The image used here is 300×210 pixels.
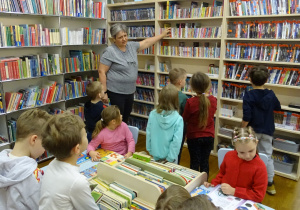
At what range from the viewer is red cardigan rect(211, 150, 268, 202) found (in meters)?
1.57

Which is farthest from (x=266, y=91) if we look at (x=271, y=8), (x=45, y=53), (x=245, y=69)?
(x=45, y=53)

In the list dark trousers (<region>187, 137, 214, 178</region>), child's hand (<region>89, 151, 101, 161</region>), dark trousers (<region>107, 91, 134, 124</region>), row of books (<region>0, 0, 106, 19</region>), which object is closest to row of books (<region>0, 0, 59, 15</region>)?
row of books (<region>0, 0, 106, 19</region>)

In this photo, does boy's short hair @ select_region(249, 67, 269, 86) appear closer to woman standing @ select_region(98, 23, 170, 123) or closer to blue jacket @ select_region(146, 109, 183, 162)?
blue jacket @ select_region(146, 109, 183, 162)

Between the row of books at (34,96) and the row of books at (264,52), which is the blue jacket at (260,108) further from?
the row of books at (34,96)

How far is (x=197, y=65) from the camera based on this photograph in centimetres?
405

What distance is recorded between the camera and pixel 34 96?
3.53 metres

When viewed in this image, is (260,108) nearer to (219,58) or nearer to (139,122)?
(219,58)

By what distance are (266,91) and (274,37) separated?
0.85 m

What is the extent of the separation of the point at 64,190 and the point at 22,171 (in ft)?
0.95

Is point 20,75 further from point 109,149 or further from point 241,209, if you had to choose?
point 241,209

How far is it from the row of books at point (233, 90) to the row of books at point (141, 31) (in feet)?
4.83

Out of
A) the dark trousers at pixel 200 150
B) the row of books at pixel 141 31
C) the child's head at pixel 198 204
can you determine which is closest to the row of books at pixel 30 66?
the row of books at pixel 141 31

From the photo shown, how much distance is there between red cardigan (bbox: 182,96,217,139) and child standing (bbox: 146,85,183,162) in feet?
1.01

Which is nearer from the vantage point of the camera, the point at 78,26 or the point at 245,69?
the point at 245,69
